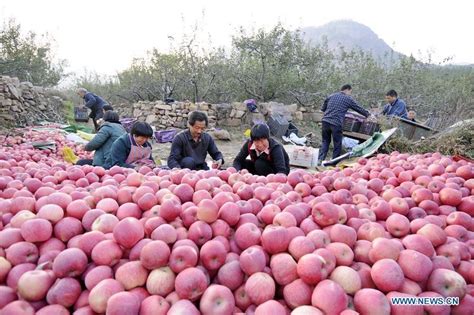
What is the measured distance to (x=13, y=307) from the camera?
1.08 m

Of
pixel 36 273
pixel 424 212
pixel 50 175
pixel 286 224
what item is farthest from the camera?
pixel 50 175

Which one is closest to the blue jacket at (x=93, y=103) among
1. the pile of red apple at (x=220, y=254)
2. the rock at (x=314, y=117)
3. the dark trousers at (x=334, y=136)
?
the rock at (x=314, y=117)

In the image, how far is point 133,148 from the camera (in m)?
4.02

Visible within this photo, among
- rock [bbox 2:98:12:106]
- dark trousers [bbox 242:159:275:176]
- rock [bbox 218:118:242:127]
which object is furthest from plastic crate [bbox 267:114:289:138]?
rock [bbox 2:98:12:106]

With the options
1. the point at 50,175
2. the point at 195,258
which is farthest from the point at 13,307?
the point at 50,175

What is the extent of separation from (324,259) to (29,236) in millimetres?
1226

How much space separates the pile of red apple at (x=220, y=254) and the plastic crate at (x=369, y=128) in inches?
257

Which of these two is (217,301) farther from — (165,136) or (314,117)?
(314,117)

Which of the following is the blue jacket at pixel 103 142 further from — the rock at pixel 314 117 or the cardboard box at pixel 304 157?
the rock at pixel 314 117

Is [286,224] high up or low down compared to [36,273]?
up

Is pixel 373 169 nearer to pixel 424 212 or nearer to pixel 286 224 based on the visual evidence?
pixel 424 212

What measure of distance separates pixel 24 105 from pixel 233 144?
7.53 m

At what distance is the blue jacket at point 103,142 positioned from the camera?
4684mm

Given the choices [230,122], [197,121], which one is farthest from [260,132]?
[230,122]
